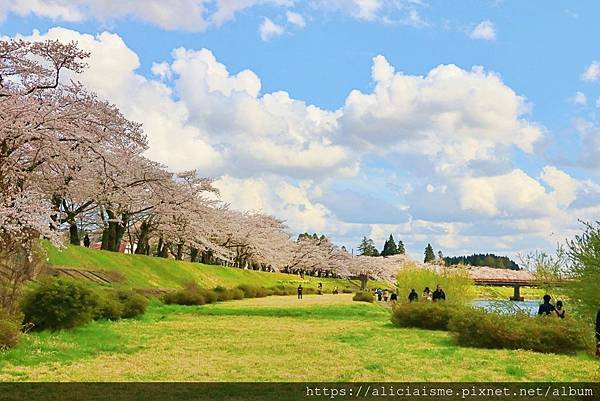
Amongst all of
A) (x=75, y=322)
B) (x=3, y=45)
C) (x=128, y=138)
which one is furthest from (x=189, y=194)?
(x=75, y=322)

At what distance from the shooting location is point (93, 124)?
2264 centimetres

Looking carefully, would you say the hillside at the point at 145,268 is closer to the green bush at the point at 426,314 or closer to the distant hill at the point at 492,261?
the green bush at the point at 426,314

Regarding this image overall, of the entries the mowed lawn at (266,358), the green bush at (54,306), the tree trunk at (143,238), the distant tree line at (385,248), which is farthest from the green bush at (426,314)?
the distant tree line at (385,248)

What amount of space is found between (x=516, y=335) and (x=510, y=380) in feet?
16.5

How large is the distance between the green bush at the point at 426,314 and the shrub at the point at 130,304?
10566 millimetres

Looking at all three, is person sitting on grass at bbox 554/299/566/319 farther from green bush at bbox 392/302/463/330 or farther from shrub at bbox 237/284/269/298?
shrub at bbox 237/284/269/298

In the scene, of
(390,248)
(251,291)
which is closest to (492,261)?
(390,248)

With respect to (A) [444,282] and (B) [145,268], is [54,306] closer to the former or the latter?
(A) [444,282]

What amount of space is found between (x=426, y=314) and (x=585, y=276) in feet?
23.5

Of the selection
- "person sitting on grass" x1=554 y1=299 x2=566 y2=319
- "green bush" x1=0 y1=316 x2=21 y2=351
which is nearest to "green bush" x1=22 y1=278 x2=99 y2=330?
"green bush" x1=0 y1=316 x2=21 y2=351

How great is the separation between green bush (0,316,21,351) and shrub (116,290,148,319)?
461 inches

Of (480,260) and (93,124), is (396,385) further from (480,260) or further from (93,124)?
(480,260)

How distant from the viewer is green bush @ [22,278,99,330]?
17.5 m

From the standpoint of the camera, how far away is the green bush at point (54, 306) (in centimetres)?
1747
